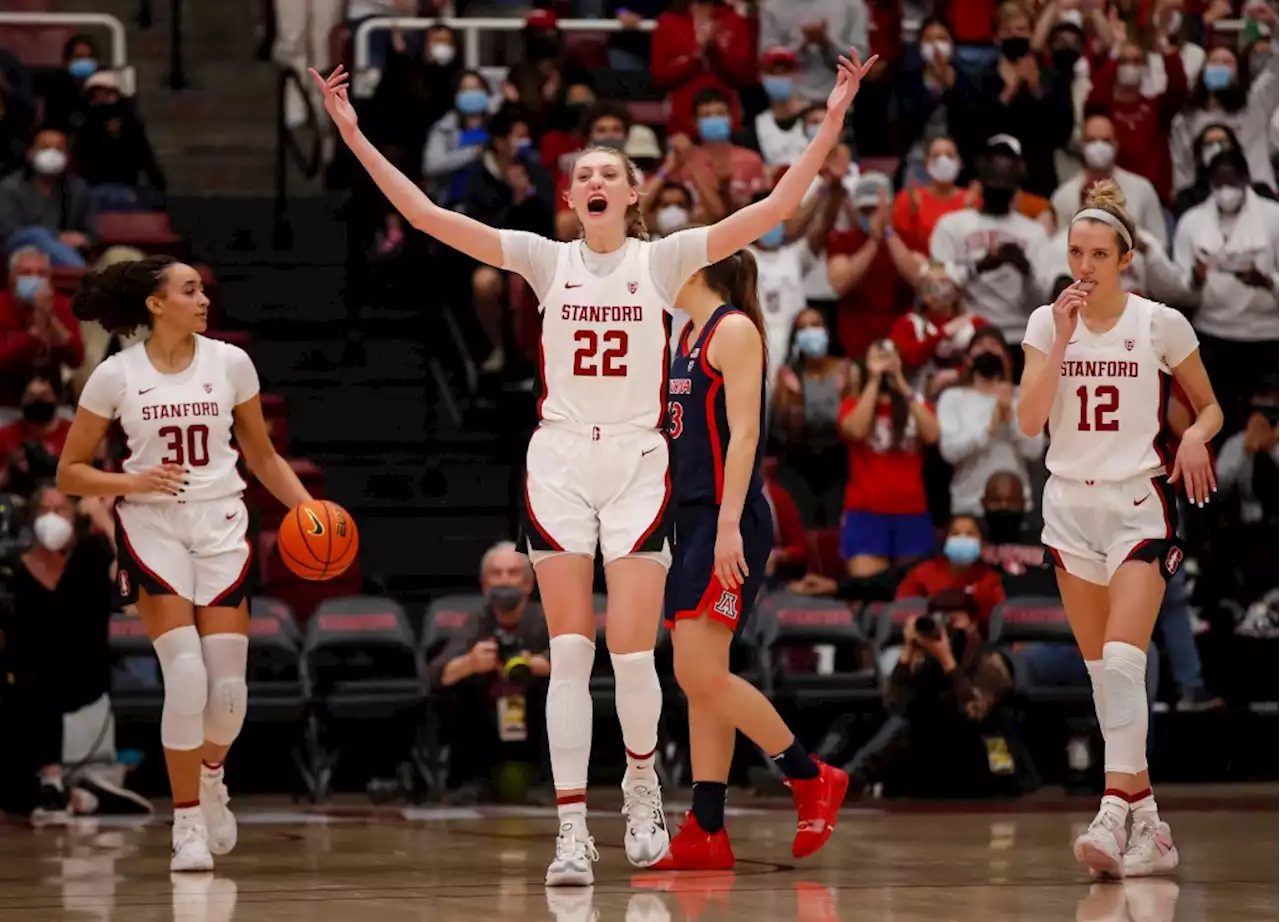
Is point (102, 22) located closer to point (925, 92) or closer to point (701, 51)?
point (701, 51)

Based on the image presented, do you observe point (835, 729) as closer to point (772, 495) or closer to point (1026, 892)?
point (772, 495)

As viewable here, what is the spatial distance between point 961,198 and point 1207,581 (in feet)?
10.1

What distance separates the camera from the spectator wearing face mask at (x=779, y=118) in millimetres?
15070

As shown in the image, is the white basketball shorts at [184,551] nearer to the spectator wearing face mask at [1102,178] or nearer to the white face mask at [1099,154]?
the spectator wearing face mask at [1102,178]

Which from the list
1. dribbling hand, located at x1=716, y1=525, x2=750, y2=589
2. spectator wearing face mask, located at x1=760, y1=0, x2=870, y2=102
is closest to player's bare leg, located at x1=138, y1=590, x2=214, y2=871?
dribbling hand, located at x1=716, y1=525, x2=750, y2=589

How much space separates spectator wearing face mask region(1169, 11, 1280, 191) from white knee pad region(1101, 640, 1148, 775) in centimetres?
863

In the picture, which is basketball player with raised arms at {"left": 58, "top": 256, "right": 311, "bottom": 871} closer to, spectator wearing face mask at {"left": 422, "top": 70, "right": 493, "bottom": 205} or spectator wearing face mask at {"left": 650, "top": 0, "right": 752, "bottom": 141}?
spectator wearing face mask at {"left": 422, "top": 70, "right": 493, "bottom": 205}

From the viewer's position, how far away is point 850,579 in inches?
505

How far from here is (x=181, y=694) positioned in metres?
8.23

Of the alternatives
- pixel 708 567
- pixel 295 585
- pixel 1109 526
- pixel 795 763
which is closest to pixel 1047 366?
pixel 1109 526

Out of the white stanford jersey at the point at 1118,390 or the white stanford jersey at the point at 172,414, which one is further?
the white stanford jersey at the point at 172,414

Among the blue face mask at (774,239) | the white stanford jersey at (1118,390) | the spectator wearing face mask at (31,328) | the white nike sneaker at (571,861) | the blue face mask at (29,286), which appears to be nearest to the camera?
the white nike sneaker at (571,861)

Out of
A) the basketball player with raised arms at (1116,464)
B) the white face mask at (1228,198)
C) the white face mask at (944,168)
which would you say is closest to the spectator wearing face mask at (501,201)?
the white face mask at (944,168)

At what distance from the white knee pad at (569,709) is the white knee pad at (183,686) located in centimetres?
152
